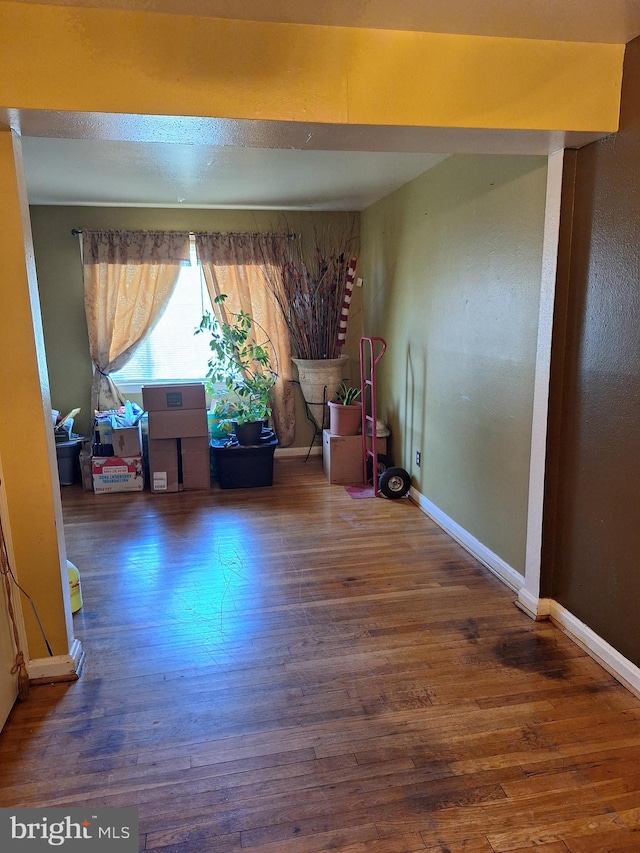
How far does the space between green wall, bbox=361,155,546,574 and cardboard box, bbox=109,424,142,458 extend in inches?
81.4

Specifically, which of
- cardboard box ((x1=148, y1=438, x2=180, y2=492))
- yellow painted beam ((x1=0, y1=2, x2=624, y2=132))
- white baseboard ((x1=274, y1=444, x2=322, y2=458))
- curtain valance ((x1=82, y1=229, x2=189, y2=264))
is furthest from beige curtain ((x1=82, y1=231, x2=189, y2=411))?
yellow painted beam ((x1=0, y1=2, x2=624, y2=132))

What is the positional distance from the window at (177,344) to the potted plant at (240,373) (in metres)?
0.14

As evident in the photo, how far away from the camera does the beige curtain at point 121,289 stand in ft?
15.6

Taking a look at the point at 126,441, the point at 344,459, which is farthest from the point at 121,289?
the point at 344,459

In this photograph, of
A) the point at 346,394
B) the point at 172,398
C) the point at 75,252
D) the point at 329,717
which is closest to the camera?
the point at 329,717

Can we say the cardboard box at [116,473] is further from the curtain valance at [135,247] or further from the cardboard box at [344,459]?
the curtain valance at [135,247]

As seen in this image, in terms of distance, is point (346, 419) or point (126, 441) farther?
point (346, 419)

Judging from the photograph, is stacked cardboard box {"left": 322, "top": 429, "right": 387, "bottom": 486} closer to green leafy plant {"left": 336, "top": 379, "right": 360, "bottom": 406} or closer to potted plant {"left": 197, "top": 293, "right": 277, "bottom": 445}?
green leafy plant {"left": 336, "top": 379, "right": 360, "bottom": 406}

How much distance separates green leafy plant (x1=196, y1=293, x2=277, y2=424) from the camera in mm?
4707

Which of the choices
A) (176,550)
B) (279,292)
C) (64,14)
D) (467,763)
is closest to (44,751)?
(467,763)

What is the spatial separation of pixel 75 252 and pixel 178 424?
1796mm

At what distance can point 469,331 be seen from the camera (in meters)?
3.21

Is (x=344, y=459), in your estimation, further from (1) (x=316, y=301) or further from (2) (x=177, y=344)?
(2) (x=177, y=344)

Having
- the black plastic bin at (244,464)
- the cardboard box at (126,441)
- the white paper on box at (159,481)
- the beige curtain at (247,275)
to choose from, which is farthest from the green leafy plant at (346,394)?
the cardboard box at (126,441)
